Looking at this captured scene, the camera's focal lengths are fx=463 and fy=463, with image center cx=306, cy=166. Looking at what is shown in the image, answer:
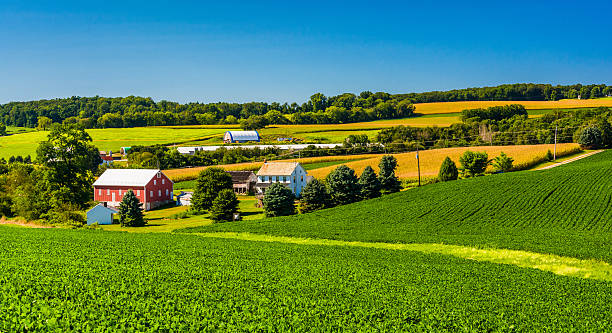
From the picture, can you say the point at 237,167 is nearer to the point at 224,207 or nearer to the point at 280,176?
the point at 280,176

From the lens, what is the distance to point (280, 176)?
69.1 meters

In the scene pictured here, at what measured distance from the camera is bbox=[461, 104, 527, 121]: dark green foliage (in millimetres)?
126938

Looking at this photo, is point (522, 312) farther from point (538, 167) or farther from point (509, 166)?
point (538, 167)

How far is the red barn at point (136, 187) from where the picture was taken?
225 ft

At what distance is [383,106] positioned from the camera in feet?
533

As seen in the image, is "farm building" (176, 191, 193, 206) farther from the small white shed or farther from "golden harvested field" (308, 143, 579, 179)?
"golden harvested field" (308, 143, 579, 179)

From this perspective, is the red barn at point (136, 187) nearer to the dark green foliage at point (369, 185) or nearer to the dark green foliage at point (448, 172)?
the dark green foliage at point (369, 185)

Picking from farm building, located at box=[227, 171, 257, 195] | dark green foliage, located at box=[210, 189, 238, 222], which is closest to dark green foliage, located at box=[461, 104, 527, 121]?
farm building, located at box=[227, 171, 257, 195]

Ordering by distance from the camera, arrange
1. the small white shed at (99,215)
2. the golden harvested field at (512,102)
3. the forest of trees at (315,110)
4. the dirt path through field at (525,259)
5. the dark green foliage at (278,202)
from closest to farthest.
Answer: the dirt path through field at (525,259) → the dark green foliage at (278,202) → the small white shed at (99,215) → the golden harvested field at (512,102) → the forest of trees at (315,110)

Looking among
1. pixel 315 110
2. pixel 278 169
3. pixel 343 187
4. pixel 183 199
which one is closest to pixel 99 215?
pixel 183 199

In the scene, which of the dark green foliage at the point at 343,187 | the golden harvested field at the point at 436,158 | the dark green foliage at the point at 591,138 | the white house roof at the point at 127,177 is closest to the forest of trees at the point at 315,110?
the golden harvested field at the point at 436,158

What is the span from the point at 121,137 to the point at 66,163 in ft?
300

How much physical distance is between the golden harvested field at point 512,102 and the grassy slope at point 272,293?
128m

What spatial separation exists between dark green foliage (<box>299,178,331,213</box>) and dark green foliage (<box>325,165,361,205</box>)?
1.06 meters
